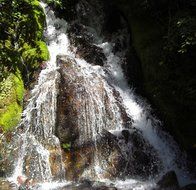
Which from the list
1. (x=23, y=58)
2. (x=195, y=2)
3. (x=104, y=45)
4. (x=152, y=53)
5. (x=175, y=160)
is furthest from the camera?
(x=104, y=45)

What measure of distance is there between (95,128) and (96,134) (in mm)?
244

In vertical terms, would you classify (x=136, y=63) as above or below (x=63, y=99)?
above

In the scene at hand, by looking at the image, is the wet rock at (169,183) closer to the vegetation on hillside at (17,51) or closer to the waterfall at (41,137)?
the waterfall at (41,137)

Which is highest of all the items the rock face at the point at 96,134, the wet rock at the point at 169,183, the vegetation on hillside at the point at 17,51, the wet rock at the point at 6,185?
the vegetation on hillside at the point at 17,51

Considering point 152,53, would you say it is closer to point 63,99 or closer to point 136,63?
point 136,63

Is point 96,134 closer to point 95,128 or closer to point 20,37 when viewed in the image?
point 95,128

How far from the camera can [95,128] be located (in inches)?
404

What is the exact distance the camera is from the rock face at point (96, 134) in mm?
9367

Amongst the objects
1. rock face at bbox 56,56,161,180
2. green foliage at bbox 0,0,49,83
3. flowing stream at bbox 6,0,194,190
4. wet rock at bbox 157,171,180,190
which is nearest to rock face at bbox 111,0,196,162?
flowing stream at bbox 6,0,194,190

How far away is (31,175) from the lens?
9.27 meters

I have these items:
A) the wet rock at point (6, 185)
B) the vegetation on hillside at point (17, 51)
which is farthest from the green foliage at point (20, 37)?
the wet rock at point (6, 185)

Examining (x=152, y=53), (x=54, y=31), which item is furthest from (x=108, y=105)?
(x=54, y=31)

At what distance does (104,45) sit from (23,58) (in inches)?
137

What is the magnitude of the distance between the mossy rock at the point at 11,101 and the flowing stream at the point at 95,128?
0.95ft
